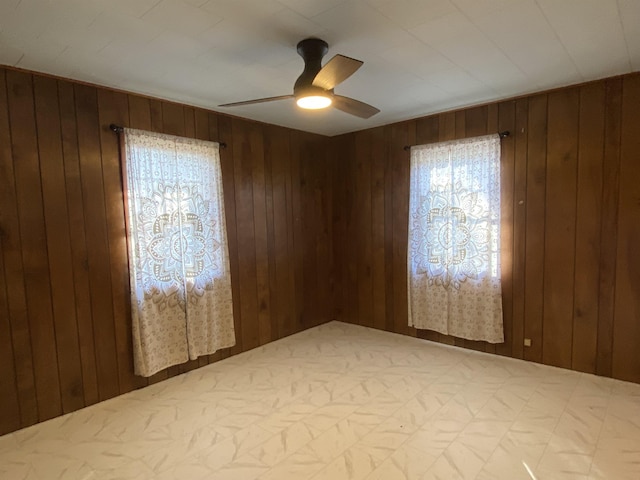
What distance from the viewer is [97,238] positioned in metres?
2.92

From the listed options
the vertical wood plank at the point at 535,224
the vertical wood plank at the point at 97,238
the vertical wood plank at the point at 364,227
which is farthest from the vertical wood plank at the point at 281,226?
the vertical wood plank at the point at 535,224

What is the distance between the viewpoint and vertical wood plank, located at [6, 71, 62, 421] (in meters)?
2.55

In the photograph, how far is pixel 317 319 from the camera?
15.9 feet

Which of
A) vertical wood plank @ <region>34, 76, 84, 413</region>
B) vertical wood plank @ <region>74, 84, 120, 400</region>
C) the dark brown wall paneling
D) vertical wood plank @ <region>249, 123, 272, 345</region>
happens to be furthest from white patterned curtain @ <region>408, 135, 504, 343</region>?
vertical wood plank @ <region>34, 76, 84, 413</region>

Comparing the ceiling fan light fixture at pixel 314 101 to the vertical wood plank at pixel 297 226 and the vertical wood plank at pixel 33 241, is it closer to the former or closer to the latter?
the vertical wood plank at pixel 33 241

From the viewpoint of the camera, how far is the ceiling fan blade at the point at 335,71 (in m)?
1.94

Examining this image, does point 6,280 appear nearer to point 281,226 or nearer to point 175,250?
point 175,250

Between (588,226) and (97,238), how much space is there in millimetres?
4006

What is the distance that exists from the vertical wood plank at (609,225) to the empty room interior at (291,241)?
16mm

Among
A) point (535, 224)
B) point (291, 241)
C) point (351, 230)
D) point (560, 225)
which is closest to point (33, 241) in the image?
point (291, 241)

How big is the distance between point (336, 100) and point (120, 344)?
8.45 ft

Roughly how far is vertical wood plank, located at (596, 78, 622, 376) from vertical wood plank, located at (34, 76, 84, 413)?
421 cm

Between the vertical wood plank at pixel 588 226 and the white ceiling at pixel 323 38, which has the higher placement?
the white ceiling at pixel 323 38

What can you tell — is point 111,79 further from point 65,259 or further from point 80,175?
point 65,259
